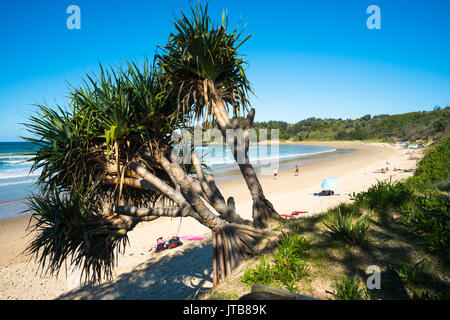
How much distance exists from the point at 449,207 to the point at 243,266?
137 inches

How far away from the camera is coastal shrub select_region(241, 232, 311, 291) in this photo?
11.1 ft

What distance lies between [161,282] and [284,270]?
5.19 metres

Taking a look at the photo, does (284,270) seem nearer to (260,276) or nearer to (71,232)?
(260,276)

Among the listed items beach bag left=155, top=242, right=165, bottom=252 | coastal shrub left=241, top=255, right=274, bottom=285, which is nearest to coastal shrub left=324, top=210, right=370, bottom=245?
coastal shrub left=241, top=255, right=274, bottom=285

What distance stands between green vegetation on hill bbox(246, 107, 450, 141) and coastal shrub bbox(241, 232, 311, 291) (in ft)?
193

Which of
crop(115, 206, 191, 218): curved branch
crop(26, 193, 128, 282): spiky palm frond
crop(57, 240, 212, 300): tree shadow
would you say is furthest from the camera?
crop(57, 240, 212, 300): tree shadow

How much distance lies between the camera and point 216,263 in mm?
4402

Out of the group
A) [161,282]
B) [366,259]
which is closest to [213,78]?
[366,259]

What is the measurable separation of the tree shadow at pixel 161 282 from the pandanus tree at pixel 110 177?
9.39ft

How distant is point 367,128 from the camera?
300 ft

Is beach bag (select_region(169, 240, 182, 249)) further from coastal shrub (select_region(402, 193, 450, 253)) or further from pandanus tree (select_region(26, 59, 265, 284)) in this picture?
coastal shrub (select_region(402, 193, 450, 253))

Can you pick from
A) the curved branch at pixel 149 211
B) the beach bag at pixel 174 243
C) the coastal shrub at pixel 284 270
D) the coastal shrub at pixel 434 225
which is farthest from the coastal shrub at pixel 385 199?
the beach bag at pixel 174 243
